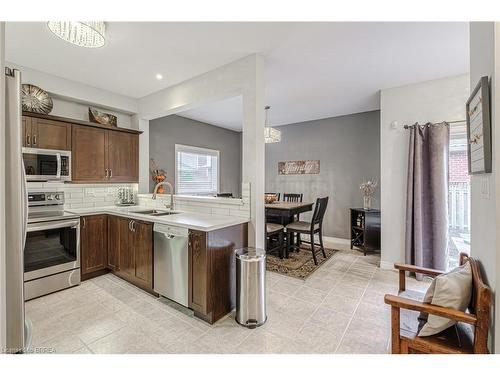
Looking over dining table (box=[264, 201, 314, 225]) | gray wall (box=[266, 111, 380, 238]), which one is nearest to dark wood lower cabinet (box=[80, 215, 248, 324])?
dining table (box=[264, 201, 314, 225])

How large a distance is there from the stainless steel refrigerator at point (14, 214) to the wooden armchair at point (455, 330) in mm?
1821

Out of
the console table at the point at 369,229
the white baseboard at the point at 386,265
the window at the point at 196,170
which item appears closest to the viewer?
the white baseboard at the point at 386,265

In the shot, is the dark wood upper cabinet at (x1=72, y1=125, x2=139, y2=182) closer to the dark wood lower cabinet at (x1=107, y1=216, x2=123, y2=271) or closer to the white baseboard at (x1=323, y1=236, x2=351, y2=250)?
the dark wood lower cabinet at (x1=107, y1=216, x2=123, y2=271)

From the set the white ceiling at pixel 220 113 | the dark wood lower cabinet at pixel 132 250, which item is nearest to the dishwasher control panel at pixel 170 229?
the dark wood lower cabinet at pixel 132 250

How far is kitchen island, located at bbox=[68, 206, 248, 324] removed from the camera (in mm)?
2047

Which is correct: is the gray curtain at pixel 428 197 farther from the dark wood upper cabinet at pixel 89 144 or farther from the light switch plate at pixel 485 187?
the dark wood upper cabinet at pixel 89 144

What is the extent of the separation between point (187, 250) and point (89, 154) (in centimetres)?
226

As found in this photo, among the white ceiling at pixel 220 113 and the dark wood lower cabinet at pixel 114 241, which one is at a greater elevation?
the white ceiling at pixel 220 113

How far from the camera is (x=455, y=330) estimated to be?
1352 millimetres

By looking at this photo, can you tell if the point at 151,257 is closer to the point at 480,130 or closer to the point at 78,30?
the point at 78,30

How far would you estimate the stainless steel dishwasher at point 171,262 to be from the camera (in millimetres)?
2188

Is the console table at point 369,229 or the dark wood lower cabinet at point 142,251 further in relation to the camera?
the console table at point 369,229

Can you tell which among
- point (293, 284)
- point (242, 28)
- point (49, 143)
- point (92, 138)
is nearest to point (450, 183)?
point (293, 284)
